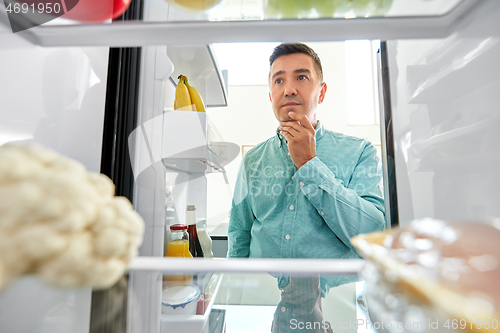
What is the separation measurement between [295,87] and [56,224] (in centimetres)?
77

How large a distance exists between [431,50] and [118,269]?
2.35 feet

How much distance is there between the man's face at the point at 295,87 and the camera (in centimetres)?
82

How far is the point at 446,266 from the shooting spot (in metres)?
0.27

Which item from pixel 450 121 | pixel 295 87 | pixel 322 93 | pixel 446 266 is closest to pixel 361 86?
pixel 322 93

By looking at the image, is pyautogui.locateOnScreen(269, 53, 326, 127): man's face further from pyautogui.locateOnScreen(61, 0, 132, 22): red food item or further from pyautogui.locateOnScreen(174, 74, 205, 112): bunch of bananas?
pyautogui.locateOnScreen(61, 0, 132, 22): red food item

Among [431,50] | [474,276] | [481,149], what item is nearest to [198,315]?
[474,276]

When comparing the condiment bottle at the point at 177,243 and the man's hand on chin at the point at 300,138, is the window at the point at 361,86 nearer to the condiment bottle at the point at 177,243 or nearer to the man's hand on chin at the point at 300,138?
the man's hand on chin at the point at 300,138

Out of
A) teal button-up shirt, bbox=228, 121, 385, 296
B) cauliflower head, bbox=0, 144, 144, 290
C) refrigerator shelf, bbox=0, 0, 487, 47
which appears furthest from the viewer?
teal button-up shirt, bbox=228, 121, 385, 296

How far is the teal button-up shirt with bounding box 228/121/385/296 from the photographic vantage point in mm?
754

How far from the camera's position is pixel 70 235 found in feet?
0.72

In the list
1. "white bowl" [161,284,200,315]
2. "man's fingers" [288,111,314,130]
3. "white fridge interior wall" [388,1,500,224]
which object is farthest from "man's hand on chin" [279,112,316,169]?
"white bowl" [161,284,200,315]

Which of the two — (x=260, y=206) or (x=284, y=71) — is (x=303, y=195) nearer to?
(x=260, y=206)

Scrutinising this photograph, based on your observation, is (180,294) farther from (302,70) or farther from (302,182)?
(302,70)

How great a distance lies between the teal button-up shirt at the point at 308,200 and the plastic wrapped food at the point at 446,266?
38 centimetres
